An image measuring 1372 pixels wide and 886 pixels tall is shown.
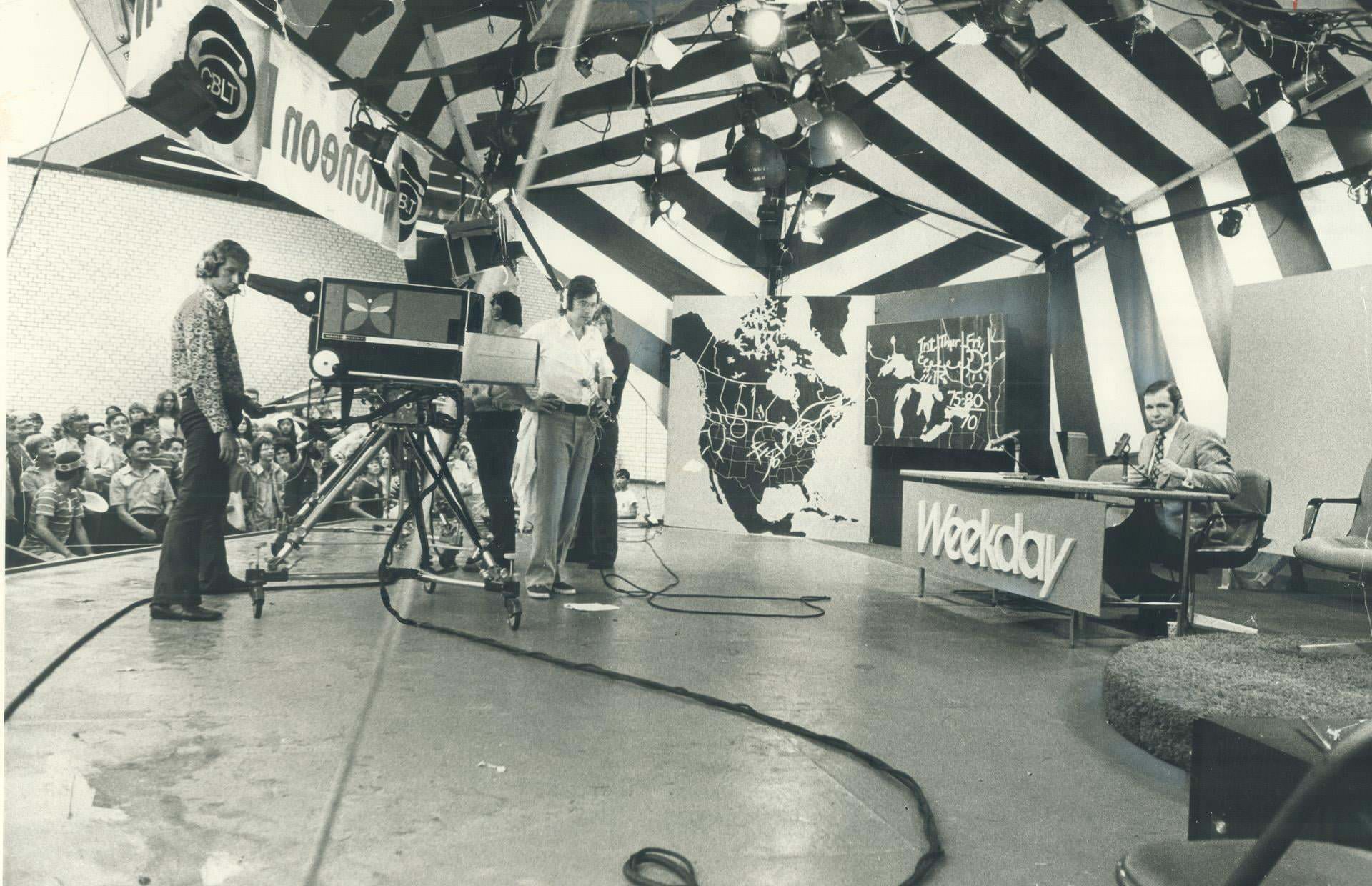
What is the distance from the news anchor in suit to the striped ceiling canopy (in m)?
1.99

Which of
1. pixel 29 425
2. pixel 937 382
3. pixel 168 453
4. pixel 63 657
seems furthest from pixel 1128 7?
pixel 63 657

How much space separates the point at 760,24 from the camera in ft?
14.3

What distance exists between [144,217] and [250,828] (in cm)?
189

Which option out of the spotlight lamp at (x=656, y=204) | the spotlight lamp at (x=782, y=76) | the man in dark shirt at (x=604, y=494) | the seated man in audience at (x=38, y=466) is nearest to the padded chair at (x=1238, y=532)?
the man in dark shirt at (x=604, y=494)

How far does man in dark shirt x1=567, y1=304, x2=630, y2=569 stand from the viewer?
5320mm

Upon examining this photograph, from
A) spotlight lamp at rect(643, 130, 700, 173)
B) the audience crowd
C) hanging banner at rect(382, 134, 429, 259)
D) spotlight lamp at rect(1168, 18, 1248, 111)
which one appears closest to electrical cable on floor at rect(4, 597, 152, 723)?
the audience crowd

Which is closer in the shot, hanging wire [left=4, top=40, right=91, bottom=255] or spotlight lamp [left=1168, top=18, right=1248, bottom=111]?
hanging wire [left=4, top=40, right=91, bottom=255]

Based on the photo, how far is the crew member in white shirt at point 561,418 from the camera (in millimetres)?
4109

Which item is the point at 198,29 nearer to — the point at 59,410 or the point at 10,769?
the point at 59,410

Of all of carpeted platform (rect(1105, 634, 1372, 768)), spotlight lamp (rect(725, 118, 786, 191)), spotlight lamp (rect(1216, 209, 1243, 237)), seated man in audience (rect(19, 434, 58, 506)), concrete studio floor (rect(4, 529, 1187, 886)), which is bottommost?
concrete studio floor (rect(4, 529, 1187, 886))

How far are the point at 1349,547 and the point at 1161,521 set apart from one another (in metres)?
0.74

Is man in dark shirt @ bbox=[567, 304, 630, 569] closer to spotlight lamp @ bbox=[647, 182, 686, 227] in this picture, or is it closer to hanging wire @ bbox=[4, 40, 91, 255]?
spotlight lamp @ bbox=[647, 182, 686, 227]

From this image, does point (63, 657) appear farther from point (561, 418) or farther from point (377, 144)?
point (377, 144)

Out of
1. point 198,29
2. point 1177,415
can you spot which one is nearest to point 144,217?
point 198,29
